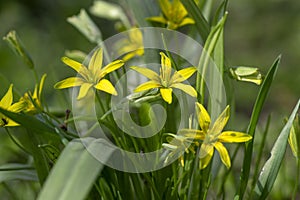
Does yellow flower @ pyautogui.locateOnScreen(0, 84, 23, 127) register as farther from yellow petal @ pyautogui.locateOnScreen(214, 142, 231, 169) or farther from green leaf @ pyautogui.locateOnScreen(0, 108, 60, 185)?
yellow petal @ pyautogui.locateOnScreen(214, 142, 231, 169)

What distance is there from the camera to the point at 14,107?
1.90ft

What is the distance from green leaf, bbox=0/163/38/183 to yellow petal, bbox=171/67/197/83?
23 centimetres

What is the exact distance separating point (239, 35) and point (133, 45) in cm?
202

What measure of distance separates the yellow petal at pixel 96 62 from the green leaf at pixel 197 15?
12 centimetres

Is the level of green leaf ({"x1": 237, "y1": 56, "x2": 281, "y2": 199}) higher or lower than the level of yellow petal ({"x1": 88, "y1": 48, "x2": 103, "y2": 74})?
lower

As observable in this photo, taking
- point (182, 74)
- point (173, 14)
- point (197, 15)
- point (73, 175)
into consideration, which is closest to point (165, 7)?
point (173, 14)

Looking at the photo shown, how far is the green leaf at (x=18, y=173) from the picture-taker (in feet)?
2.13

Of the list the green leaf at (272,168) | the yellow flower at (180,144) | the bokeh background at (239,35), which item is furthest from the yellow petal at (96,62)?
the bokeh background at (239,35)

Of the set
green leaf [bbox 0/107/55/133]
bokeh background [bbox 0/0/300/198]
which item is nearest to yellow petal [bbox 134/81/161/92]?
green leaf [bbox 0/107/55/133]

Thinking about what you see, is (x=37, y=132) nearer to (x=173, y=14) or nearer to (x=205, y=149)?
(x=205, y=149)

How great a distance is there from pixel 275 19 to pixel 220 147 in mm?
2229

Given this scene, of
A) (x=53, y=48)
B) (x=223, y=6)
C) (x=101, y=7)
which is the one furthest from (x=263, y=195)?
(x=53, y=48)

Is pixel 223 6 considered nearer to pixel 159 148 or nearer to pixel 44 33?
pixel 159 148

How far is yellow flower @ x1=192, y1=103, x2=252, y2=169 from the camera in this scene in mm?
562
